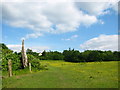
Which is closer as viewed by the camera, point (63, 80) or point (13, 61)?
point (63, 80)

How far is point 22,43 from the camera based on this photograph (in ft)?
85.1

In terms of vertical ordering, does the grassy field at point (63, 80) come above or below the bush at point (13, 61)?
below

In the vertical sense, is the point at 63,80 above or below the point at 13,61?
below

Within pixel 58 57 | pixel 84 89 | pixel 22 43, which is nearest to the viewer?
pixel 84 89

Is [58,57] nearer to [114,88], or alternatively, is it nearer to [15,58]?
[15,58]

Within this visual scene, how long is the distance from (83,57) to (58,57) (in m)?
19.5

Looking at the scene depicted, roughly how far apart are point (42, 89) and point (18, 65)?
15.3 metres

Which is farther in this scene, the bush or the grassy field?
the bush

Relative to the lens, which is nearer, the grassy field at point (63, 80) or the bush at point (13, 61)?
the grassy field at point (63, 80)

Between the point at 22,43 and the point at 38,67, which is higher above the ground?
the point at 22,43

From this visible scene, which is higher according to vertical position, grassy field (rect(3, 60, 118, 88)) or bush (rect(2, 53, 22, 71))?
bush (rect(2, 53, 22, 71))

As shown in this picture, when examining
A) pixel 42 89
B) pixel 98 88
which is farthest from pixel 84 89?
pixel 42 89

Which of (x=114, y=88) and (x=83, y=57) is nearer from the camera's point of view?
(x=114, y=88)

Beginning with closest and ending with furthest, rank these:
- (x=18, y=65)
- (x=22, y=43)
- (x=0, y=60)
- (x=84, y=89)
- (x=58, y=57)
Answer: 1. (x=84, y=89)
2. (x=0, y=60)
3. (x=18, y=65)
4. (x=22, y=43)
5. (x=58, y=57)
